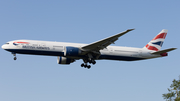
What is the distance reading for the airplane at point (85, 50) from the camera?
3916 cm

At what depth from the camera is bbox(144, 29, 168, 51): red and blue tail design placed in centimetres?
4625

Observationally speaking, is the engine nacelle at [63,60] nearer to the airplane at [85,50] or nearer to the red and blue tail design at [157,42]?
the airplane at [85,50]

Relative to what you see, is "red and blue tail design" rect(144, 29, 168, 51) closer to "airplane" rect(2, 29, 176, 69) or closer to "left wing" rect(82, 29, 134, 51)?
"airplane" rect(2, 29, 176, 69)

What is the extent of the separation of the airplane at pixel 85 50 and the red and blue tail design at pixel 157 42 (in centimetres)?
79

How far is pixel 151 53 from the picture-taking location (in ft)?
146

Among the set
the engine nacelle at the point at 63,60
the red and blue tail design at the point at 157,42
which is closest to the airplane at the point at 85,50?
the engine nacelle at the point at 63,60

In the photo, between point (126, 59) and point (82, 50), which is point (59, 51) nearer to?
point (82, 50)

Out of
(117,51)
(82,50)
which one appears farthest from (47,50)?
(117,51)

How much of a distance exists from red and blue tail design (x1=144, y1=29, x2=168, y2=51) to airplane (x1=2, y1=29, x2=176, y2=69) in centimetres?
79

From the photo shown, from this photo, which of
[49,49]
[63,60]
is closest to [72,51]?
[49,49]

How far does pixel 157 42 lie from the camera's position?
4712cm

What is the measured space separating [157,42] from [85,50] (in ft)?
45.1


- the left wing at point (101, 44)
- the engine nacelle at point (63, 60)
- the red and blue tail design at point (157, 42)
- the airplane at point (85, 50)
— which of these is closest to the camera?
the left wing at point (101, 44)

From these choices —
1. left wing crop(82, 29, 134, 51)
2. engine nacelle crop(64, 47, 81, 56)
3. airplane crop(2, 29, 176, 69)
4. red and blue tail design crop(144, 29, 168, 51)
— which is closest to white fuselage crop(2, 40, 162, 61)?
airplane crop(2, 29, 176, 69)
